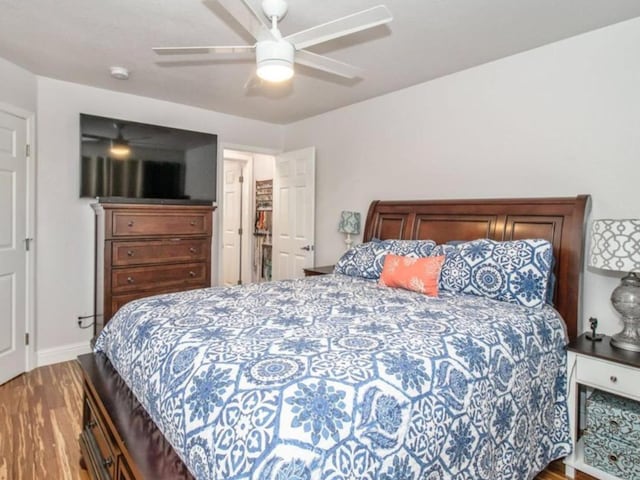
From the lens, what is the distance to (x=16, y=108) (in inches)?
120

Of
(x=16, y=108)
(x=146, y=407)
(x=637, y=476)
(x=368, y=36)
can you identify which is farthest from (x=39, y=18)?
(x=637, y=476)

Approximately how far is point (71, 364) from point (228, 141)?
2.78m

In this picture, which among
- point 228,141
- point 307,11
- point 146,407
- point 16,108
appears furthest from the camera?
point 228,141

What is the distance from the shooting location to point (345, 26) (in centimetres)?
177

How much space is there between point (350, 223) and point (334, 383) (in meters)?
2.79

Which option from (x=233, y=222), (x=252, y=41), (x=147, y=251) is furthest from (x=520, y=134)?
(x=233, y=222)

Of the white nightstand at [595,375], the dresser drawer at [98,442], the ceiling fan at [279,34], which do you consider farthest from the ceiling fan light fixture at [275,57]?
the white nightstand at [595,375]

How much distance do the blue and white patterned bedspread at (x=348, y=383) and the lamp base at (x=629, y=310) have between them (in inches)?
11.5

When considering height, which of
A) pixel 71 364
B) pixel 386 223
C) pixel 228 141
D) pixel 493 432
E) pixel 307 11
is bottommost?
pixel 71 364

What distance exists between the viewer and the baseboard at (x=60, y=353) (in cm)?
339

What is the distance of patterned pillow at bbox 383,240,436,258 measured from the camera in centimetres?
271

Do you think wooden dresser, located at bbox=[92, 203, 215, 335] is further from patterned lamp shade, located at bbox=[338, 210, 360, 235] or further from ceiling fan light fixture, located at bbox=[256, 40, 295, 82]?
ceiling fan light fixture, located at bbox=[256, 40, 295, 82]

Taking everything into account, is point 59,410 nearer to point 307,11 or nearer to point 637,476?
point 307,11

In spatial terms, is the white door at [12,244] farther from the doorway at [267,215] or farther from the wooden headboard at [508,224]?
the wooden headboard at [508,224]
